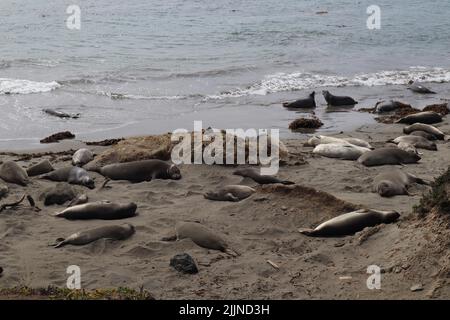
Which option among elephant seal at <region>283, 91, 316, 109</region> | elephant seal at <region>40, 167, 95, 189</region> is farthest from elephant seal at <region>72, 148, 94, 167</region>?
elephant seal at <region>283, 91, 316, 109</region>

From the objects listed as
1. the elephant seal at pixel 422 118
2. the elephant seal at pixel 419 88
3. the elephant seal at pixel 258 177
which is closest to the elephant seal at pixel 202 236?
the elephant seal at pixel 258 177

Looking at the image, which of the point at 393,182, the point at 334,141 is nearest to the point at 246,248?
the point at 393,182

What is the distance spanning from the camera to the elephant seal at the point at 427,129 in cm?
1105

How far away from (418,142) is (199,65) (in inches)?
424

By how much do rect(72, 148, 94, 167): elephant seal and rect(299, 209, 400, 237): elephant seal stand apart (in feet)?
13.9

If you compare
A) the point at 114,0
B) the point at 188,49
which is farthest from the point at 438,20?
the point at 114,0

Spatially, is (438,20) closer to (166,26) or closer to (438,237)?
(166,26)

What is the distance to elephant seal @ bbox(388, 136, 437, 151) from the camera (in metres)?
10.1

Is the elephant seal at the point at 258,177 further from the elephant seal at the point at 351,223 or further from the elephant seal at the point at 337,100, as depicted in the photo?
the elephant seal at the point at 337,100

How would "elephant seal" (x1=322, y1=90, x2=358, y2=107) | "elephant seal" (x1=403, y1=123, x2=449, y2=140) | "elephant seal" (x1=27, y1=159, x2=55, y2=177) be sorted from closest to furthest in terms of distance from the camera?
"elephant seal" (x1=27, y1=159, x2=55, y2=177) → "elephant seal" (x1=403, y1=123, x2=449, y2=140) → "elephant seal" (x1=322, y1=90, x2=358, y2=107)

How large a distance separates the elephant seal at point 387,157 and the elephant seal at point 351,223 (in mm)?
2738

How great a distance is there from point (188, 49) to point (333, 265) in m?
18.0

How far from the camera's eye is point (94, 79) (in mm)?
17484

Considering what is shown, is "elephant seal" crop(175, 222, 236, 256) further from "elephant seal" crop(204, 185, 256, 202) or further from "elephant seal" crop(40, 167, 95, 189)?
"elephant seal" crop(40, 167, 95, 189)
